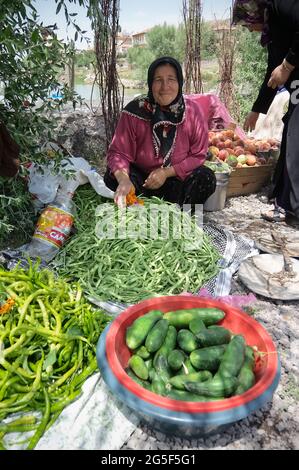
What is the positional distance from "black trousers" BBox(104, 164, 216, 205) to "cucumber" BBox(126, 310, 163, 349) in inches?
66.9

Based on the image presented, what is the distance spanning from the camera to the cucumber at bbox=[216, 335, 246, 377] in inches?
59.1

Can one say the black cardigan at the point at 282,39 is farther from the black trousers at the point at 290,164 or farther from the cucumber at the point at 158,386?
the cucumber at the point at 158,386

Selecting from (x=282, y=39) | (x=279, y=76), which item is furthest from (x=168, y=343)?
(x=282, y=39)

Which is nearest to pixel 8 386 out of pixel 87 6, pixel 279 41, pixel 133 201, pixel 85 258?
pixel 85 258

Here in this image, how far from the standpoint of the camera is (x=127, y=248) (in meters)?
2.52

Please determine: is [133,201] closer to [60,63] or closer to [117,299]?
[117,299]

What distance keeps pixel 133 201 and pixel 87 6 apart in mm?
1310

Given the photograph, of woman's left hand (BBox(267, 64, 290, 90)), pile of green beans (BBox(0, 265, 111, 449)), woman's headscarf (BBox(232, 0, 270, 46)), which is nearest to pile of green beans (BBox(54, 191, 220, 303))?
pile of green beans (BBox(0, 265, 111, 449))

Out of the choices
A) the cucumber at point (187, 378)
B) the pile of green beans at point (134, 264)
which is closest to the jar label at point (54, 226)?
the pile of green beans at point (134, 264)

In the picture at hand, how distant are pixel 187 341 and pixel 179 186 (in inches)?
74.8

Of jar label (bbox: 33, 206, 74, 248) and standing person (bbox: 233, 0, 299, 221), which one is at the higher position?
standing person (bbox: 233, 0, 299, 221)

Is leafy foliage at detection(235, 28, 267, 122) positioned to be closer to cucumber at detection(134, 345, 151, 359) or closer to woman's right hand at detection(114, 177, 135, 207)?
woman's right hand at detection(114, 177, 135, 207)

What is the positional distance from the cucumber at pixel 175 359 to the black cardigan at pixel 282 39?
8.76 feet

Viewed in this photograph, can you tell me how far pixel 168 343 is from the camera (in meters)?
1.67
